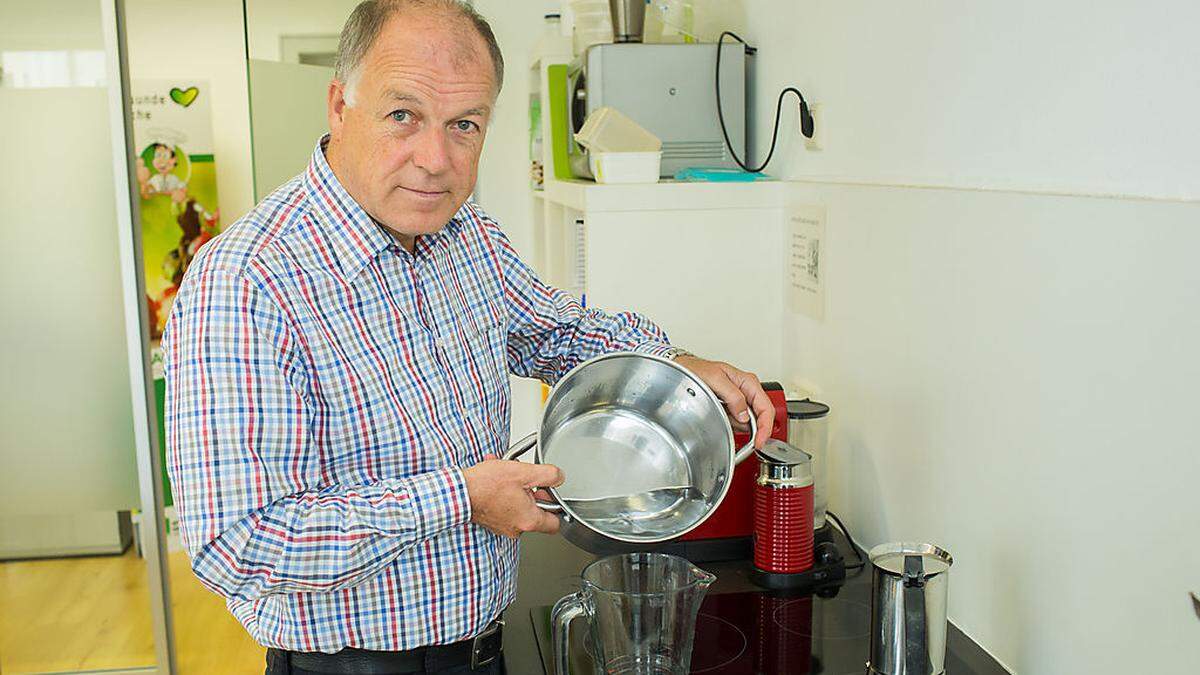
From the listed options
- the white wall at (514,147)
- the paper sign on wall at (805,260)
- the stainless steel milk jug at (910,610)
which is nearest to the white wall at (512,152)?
the white wall at (514,147)

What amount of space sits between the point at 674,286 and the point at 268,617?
93 cm

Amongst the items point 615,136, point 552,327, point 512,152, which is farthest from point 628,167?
point 512,152

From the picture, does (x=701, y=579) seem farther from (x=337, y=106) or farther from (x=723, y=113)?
(x=723, y=113)

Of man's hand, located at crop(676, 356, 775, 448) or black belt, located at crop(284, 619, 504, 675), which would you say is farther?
→ man's hand, located at crop(676, 356, 775, 448)

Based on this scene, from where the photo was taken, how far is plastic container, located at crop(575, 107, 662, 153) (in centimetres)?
187

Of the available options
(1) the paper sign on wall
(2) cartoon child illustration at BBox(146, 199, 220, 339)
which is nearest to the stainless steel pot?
(1) the paper sign on wall

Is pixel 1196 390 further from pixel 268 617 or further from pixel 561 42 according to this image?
pixel 561 42

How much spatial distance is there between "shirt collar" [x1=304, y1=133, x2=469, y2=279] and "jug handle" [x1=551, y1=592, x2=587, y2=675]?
0.41 meters

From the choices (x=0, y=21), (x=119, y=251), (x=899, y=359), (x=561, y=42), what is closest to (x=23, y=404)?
(x=119, y=251)

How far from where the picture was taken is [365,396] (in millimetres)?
1125

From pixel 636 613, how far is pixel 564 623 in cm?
7

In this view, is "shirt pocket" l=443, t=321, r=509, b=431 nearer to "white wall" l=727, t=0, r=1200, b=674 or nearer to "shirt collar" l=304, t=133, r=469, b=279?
"shirt collar" l=304, t=133, r=469, b=279

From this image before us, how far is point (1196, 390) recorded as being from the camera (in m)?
0.90

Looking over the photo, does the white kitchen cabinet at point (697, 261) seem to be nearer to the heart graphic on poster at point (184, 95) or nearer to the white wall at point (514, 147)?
the white wall at point (514, 147)
